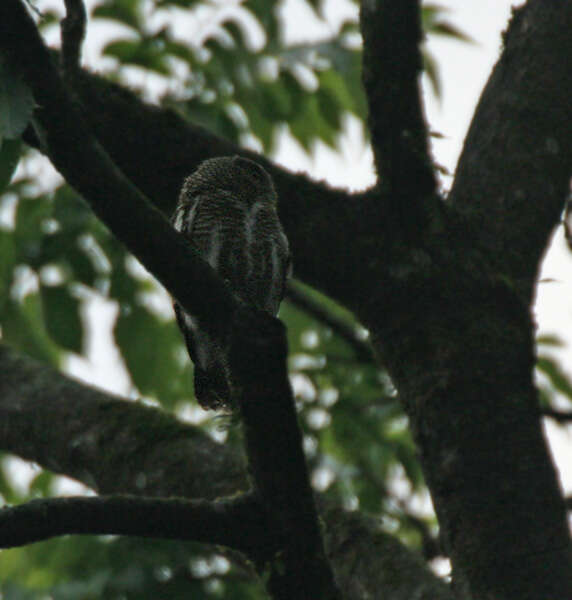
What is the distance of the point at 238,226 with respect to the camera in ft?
12.8

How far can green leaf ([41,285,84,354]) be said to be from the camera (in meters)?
3.74

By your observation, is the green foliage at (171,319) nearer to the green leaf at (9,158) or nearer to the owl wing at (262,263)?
the owl wing at (262,263)

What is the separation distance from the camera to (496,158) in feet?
11.2

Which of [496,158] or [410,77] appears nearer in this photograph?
[410,77]

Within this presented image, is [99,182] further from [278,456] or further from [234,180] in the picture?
[234,180]

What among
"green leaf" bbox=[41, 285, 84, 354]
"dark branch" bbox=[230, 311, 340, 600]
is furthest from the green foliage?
"dark branch" bbox=[230, 311, 340, 600]

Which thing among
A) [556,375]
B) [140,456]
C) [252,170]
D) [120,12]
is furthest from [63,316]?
[556,375]

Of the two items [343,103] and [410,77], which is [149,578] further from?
[343,103]

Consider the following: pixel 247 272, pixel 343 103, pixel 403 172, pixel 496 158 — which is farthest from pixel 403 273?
pixel 343 103

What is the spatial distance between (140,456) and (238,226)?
39.2 inches

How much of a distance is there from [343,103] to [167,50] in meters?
0.85

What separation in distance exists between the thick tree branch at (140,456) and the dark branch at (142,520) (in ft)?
2.91

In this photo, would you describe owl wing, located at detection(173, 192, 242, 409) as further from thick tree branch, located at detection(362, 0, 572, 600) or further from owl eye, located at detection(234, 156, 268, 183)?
thick tree branch, located at detection(362, 0, 572, 600)

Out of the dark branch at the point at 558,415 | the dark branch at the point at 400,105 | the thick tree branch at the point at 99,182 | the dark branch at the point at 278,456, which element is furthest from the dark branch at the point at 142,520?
the dark branch at the point at 558,415
